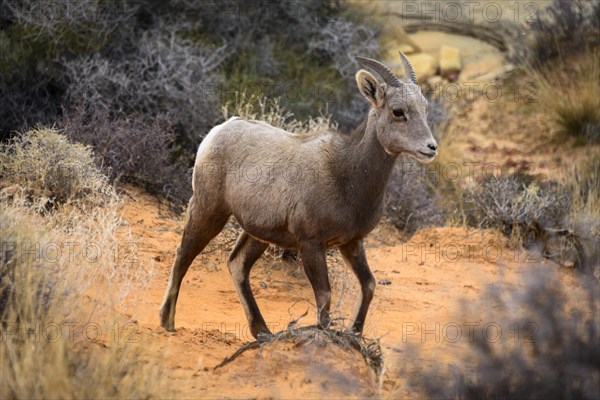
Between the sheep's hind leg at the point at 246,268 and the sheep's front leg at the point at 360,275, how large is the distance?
0.89m

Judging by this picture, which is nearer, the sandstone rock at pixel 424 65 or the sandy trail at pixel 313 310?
the sandy trail at pixel 313 310

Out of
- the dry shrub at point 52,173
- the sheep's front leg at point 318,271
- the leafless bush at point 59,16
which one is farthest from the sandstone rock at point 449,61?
the sheep's front leg at point 318,271

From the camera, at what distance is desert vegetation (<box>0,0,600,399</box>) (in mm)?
5406

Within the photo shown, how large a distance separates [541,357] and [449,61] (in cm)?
1523

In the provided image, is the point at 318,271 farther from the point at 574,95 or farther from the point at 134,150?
the point at 574,95

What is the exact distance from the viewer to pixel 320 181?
694cm

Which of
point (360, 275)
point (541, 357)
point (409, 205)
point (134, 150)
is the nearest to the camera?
point (541, 357)

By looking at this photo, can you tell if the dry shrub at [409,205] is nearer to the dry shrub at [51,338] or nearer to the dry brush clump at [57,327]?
the dry brush clump at [57,327]

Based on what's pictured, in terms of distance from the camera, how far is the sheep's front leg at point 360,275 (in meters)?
7.08

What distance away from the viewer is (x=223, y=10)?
46.9ft

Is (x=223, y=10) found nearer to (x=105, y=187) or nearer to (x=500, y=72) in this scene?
(x=105, y=187)

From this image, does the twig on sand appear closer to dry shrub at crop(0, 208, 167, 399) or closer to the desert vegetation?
the desert vegetation

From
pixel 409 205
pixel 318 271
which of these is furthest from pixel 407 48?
pixel 318 271

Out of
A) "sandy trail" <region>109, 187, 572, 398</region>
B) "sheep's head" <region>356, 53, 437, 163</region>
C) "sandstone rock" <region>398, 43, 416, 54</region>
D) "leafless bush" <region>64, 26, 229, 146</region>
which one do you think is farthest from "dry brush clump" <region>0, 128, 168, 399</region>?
"sandstone rock" <region>398, 43, 416, 54</region>
